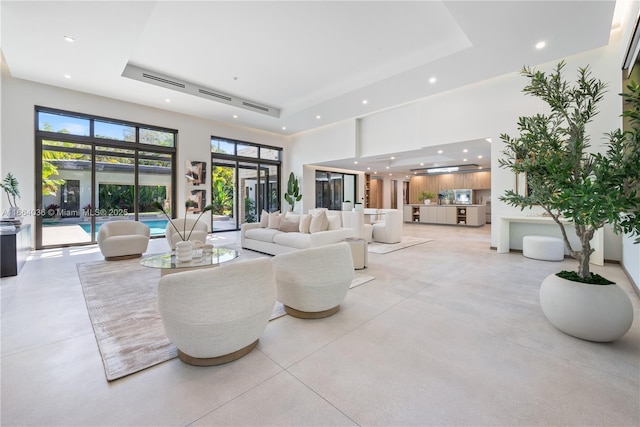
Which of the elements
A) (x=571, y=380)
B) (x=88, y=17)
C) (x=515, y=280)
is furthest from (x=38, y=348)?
(x=515, y=280)

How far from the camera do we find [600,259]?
475 centimetres

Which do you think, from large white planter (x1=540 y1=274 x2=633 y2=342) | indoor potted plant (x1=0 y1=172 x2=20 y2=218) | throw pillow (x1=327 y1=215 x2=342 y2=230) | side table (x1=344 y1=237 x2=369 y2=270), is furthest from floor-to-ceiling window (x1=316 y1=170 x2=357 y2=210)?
large white planter (x1=540 y1=274 x2=633 y2=342)

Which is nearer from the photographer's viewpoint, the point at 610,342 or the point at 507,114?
the point at 610,342

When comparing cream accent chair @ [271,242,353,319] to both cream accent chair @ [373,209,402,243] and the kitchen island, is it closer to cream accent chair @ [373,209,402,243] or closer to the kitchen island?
cream accent chair @ [373,209,402,243]

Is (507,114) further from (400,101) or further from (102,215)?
(102,215)

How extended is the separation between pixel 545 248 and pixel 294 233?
15.8ft

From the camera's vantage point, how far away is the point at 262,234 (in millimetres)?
5770

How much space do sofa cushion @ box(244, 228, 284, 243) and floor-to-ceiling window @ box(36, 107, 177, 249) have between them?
3.65m

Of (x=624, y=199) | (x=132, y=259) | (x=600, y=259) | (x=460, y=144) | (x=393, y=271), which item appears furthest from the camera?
(x=460, y=144)

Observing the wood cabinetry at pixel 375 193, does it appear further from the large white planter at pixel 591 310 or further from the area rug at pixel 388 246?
the large white planter at pixel 591 310

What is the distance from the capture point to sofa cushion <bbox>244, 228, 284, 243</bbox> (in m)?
5.61

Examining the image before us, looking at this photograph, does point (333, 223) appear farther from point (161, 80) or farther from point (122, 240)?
point (161, 80)

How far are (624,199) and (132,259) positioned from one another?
6.69 m

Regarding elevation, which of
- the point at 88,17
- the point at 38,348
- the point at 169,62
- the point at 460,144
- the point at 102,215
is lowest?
the point at 38,348
